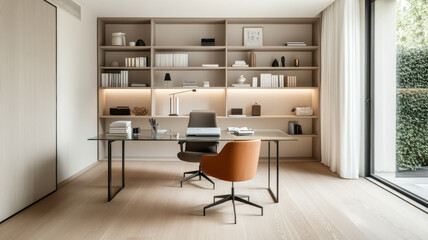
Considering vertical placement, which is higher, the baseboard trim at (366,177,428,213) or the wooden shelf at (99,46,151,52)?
the wooden shelf at (99,46,151,52)

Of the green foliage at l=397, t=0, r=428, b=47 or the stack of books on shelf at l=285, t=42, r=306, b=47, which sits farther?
the stack of books on shelf at l=285, t=42, r=306, b=47

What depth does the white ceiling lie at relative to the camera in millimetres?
4715

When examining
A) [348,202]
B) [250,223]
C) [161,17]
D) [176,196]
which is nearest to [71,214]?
[176,196]

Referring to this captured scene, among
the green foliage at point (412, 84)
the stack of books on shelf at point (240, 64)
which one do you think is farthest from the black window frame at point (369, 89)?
the stack of books on shelf at point (240, 64)

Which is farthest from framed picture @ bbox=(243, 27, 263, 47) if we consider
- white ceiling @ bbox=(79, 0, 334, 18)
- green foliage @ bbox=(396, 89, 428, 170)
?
green foliage @ bbox=(396, 89, 428, 170)

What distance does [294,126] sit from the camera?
18.8ft

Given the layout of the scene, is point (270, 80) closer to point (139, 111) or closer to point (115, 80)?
point (139, 111)

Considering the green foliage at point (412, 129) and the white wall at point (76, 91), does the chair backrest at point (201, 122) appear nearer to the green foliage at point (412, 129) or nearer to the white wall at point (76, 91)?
the white wall at point (76, 91)

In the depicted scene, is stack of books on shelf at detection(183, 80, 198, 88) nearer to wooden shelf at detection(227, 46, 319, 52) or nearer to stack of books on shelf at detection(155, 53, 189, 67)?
stack of books on shelf at detection(155, 53, 189, 67)

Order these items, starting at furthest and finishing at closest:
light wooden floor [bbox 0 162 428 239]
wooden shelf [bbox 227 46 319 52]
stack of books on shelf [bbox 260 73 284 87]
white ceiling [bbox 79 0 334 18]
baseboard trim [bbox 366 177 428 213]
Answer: stack of books on shelf [bbox 260 73 284 87]
wooden shelf [bbox 227 46 319 52]
white ceiling [bbox 79 0 334 18]
baseboard trim [bbox 366 177 428 213]
light wooden floor [bbox 0 162 428 239]

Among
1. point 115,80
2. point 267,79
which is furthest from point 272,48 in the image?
point 115,80

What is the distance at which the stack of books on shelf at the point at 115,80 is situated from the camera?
18.3ft

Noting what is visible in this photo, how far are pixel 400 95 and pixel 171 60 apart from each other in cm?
376

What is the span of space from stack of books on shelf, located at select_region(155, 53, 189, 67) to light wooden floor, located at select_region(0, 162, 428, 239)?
2292mm
